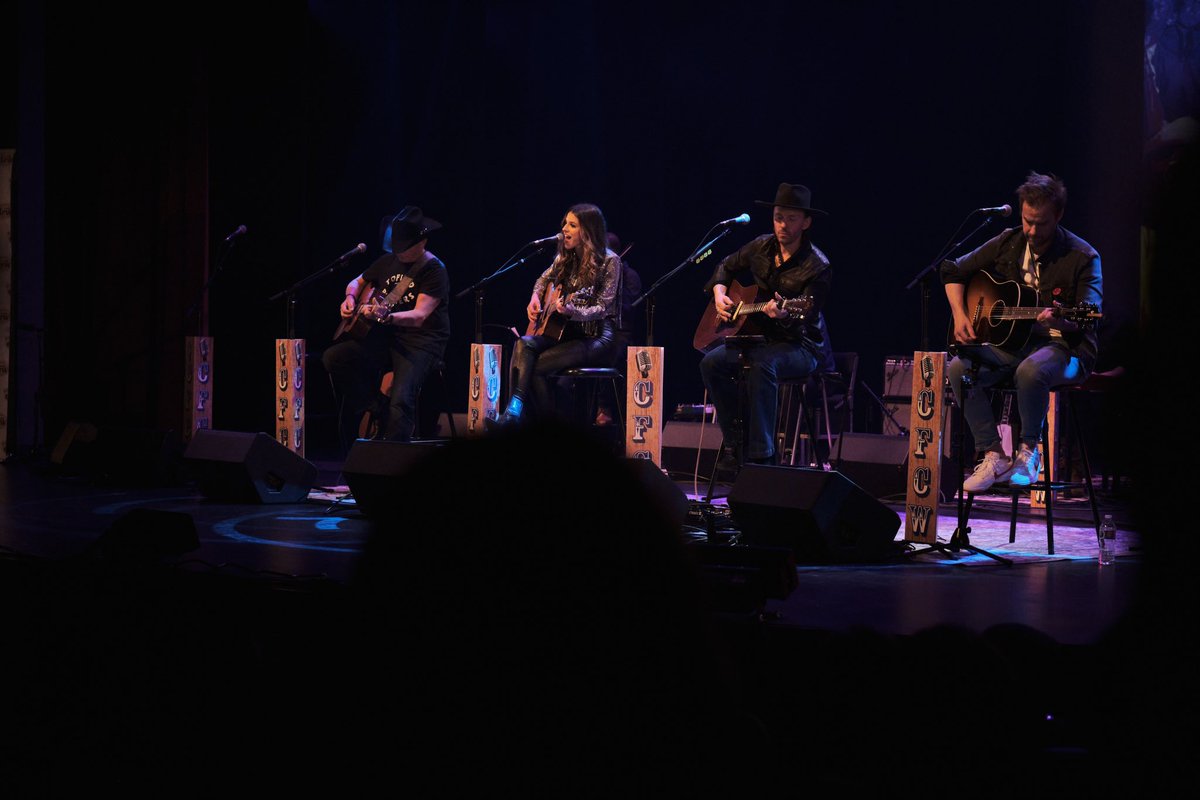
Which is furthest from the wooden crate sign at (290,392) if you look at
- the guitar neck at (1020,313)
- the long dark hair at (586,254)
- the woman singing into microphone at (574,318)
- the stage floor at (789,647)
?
the guitar neck at (1020,313)

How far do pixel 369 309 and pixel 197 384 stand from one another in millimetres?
1743

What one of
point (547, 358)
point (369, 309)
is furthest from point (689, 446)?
point (369, 309)

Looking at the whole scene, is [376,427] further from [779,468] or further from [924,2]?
[924,2]

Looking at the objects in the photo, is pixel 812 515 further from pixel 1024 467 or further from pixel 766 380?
pixel 766 380

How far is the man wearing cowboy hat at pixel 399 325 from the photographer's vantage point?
7078 millimetres

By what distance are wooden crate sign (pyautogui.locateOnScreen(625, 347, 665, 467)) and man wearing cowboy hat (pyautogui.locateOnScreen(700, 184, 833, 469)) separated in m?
0.51

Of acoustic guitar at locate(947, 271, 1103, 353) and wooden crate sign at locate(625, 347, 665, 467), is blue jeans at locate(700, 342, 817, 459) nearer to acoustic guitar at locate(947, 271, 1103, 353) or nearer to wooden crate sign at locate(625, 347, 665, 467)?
wooden crate sign at locate(625, 347, 665, 467)

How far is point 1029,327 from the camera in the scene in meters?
4.96

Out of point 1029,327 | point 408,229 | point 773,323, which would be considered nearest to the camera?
point 1029,327

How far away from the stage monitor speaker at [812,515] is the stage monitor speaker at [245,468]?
300 cm

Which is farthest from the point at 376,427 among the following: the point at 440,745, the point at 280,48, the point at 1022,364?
the point at 440,745

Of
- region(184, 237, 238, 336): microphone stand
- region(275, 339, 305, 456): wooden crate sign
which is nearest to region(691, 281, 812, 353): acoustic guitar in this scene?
region(275, 339, 305, 456): wooden crate sign

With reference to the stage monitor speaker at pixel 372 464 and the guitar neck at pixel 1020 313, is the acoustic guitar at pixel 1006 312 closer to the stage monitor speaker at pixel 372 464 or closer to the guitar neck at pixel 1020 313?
the guitar neck at pixel 1020 313

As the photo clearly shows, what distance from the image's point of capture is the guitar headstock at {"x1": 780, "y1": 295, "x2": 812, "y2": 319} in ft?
18.8
